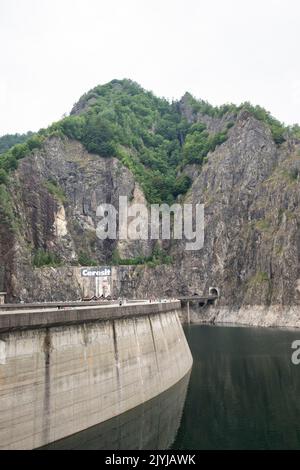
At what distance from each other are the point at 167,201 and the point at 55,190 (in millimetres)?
39279

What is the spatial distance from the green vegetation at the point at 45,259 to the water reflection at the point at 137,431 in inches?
3214

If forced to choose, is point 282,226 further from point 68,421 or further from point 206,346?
point 68,421

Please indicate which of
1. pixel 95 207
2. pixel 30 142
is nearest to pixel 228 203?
pixel 95 207

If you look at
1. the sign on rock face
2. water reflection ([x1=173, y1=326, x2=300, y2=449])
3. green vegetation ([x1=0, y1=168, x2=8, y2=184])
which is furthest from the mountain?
water reflection ([x1=173, y1=326, x2=300, y2=449])

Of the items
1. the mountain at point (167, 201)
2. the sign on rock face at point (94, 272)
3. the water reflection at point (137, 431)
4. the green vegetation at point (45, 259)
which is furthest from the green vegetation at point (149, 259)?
the water reflection at point (137, 431)

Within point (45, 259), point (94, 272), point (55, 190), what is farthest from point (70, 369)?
point (55, 190)

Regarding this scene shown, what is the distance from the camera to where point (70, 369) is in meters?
26.8

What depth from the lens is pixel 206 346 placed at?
2847 inches

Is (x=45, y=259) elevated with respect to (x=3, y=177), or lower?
lower

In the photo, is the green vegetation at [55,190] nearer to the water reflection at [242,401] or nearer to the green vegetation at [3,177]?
the green vegetation at [3,177]

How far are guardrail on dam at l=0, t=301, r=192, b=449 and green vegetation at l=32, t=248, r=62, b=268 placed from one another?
79.9 m

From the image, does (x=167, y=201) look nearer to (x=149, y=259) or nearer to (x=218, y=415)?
(x=149, y=259)

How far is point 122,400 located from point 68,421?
252 inches

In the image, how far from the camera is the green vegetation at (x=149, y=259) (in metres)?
130
